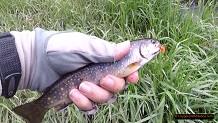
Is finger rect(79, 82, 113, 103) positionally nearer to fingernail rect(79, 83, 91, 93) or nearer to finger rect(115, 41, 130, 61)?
fingernail rect(79, 83, 91, 93)

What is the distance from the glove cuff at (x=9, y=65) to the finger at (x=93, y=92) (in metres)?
0.27

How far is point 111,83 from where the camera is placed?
1415mm

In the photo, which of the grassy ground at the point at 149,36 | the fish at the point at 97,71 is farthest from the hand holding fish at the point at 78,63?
the grassy ground at the point at 149,36

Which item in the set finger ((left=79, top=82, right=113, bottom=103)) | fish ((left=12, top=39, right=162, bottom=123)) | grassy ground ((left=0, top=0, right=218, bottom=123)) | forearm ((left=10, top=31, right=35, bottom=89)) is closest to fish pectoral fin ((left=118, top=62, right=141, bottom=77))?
fish ((left=12, top=39, right=162, bottom=123))

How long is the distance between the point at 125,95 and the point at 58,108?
725mm

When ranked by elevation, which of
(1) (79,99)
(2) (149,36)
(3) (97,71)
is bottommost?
(2) (149,36)

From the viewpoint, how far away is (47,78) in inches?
58.6

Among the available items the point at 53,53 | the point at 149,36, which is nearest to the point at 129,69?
the point at 53,53

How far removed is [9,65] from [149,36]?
5.47 ft

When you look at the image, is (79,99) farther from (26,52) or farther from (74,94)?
(26,52)

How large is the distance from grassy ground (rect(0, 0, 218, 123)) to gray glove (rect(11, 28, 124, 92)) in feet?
2.45

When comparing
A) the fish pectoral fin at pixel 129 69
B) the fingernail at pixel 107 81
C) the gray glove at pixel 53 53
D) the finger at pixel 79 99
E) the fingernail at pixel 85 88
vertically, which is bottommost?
the finger at pixel 79 99

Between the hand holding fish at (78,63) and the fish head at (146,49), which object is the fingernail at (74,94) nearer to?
the hand holding fish at (78,63)

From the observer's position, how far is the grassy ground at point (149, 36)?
7.11ft
